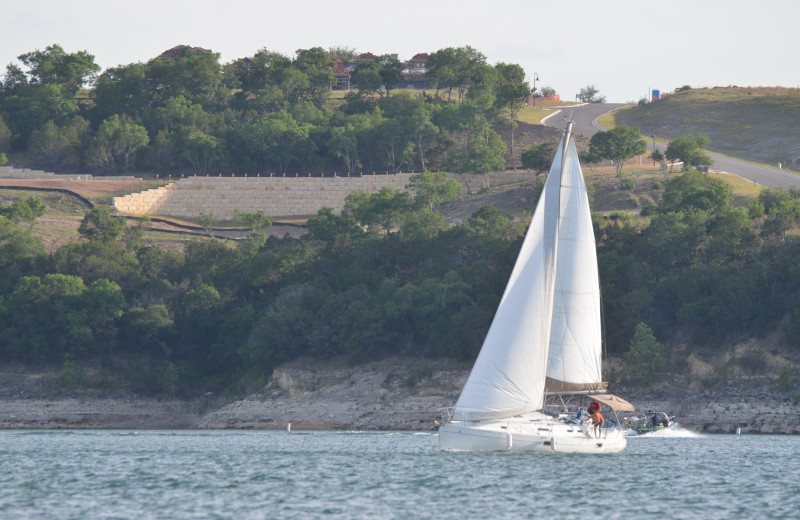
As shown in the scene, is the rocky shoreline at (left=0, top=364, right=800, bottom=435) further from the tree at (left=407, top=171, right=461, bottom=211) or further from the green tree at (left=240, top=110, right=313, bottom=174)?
the green tree at (left=240, top=110, right=313, bottom=174)

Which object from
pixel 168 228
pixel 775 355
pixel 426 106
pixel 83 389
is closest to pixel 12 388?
pixel 83 389

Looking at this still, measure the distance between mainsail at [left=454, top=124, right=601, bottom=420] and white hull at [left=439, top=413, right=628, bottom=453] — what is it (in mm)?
411

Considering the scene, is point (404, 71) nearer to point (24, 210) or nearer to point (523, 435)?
point (24, 210)

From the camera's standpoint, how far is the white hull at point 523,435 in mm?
46000

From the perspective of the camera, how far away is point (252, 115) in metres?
134

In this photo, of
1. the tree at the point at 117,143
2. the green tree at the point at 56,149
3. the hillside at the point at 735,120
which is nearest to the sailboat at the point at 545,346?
the hillside at the point at 735,120

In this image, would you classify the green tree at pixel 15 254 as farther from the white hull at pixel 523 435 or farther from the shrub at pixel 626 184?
the white hull at pixel 523 435

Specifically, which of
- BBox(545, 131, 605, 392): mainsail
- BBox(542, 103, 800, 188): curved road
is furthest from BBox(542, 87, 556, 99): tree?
BBox(545, 131, 605, 392): mainsail

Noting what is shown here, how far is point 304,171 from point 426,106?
13.8 meters

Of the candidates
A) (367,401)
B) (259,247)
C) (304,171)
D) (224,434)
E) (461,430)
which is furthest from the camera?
(304,171)

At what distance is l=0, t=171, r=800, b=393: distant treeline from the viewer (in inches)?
3063

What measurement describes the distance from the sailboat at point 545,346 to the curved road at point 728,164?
41825 mm

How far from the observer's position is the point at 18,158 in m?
131

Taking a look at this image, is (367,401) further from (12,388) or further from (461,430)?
(461,430)
